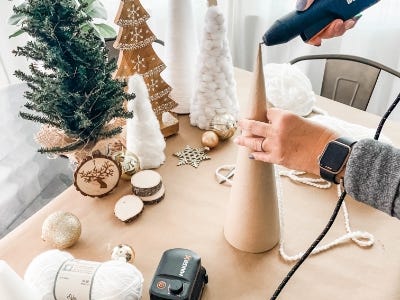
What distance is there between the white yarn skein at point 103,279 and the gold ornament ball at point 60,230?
0.09 meters

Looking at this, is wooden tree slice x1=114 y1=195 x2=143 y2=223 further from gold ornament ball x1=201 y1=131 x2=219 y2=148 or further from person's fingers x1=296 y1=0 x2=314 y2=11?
person's fingers x1=296 y1=0 x2=314 y2=11

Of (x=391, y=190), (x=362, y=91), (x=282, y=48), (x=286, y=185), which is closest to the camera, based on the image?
(x=391, y=190)

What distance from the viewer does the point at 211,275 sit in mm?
667

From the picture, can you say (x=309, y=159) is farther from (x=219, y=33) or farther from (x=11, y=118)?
(x=11, y=118)

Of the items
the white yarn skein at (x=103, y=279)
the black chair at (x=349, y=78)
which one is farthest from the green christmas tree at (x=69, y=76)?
the black chair at (x=349, y=78)

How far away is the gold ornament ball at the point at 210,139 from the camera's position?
3.04 ft

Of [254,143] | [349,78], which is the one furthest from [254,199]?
[349,78]

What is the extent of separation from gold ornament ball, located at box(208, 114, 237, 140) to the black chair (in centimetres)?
40

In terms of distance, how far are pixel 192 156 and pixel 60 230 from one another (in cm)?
35

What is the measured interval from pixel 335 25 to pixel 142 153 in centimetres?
47

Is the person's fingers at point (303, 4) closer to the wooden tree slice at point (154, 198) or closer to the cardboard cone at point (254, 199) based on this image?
the cardboard cone at point (254, 199)

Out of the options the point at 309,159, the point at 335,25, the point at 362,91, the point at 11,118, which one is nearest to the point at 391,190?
the point at 309,159

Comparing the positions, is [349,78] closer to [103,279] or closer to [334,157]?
[334,157]

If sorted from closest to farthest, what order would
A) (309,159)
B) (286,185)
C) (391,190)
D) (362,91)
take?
(391,190) → (309,159) → (286,185) → (362,91)
